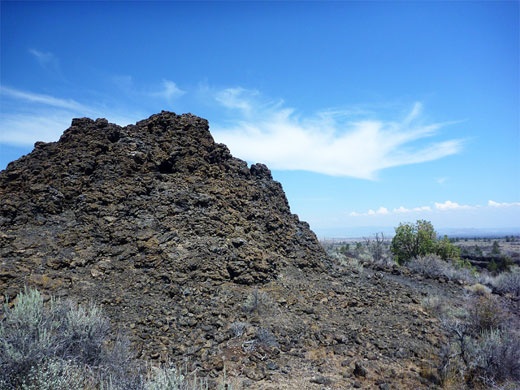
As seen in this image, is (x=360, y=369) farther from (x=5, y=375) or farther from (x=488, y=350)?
(x=5, y=375)

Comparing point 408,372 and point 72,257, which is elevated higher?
point 72,257

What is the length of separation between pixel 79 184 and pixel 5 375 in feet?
20.9

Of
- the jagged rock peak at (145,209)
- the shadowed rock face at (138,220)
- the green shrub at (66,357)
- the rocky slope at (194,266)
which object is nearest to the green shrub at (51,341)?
the green shrub at (66,357)

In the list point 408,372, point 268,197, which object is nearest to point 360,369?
point 408,372

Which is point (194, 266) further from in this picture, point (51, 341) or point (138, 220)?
point (51, 341)

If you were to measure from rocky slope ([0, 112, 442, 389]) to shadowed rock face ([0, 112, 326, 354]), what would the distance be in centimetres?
4

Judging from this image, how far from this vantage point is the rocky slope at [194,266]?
18.3 feet

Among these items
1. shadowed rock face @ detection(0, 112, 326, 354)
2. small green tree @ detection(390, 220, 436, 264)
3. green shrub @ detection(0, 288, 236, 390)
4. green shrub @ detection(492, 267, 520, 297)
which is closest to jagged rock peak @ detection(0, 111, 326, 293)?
shadowed rock face @ detection(0, 112, 326, 354)

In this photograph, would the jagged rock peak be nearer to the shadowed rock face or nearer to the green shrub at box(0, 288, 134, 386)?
the shadowed rock face

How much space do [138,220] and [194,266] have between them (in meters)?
2.22

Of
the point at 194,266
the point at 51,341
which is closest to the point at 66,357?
the point at 51,341

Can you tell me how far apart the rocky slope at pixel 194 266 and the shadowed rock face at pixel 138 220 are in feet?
0.12

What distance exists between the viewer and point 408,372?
5715 mm

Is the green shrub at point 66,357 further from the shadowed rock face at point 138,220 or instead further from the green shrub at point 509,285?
the green shrub at point 509,285
